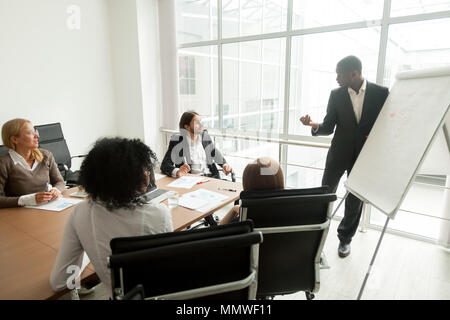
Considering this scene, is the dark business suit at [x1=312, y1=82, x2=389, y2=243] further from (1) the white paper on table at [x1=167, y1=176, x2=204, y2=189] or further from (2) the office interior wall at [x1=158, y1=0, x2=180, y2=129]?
(2) the office interior wall at [x1=158, y1=0, x2=180, y2=129]

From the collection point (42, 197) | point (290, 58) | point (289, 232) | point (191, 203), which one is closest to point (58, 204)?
point (42, 197)

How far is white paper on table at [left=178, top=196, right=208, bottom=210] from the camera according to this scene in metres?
1.72

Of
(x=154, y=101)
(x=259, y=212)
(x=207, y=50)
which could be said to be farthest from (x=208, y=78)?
(x=259, y=212)

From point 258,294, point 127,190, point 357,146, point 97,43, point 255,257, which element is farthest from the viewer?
point 97,43

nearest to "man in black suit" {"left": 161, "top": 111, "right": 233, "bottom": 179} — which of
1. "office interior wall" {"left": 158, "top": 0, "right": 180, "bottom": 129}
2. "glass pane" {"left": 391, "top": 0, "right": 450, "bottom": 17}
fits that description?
"office interior wall" {"left": 158, "top": 0, "right": 180, "bottom": 129}

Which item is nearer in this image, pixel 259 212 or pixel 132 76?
pixel 259 212

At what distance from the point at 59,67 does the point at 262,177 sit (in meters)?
3.41

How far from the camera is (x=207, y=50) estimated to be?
401 centimetres

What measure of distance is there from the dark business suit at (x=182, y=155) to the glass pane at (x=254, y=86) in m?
0.96

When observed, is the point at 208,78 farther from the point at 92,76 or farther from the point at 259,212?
the point at 259,212

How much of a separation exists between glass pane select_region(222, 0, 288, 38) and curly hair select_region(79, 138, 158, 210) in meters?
2.74

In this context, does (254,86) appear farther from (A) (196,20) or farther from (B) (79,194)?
(B) (79,194)

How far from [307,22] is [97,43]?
2792 millimetres

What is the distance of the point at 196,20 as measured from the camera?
392cm
